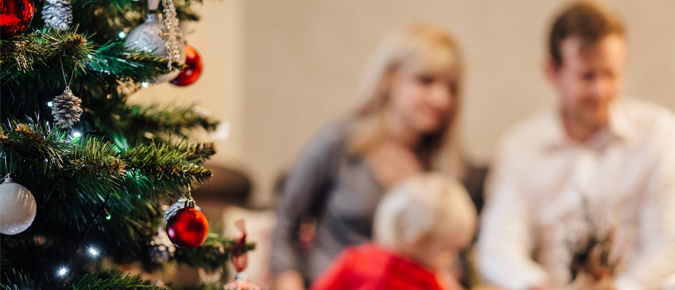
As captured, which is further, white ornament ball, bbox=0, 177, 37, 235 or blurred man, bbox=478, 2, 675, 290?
blurred man, bbox=478, 2, 675, 290

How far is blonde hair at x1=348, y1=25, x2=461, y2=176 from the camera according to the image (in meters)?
1.63

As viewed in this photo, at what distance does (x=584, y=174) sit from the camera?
146 cm

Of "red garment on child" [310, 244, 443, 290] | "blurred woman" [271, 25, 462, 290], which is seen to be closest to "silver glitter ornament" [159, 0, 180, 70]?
"red garment on child" [310, 244, 443, 290]

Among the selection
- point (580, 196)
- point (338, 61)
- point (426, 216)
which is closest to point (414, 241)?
point (426, 216)

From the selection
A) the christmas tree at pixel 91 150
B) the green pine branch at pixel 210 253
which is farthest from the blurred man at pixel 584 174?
the christmas tree at pixel 91 150

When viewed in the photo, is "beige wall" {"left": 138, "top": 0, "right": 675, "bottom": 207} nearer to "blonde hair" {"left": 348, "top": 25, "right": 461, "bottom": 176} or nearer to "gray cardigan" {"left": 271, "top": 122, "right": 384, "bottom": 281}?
"blonde hair" {"left": 348, "top": 25, "right": 461, "bottom": 176}

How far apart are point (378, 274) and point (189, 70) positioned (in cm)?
64

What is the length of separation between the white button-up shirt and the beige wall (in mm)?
562

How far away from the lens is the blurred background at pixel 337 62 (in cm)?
208

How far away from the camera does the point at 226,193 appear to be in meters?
1.93

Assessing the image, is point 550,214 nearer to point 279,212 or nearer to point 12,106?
point 279,212

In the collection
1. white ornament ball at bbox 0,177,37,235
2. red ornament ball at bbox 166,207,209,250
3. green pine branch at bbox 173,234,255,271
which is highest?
white ornament ball at bbox 0,177,37,235

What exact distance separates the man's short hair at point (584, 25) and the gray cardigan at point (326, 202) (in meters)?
0.68

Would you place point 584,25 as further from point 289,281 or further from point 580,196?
point 289,281
